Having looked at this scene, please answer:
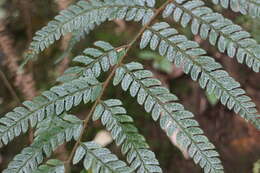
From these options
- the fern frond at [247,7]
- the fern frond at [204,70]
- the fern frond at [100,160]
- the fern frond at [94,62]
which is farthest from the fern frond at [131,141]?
the fern frond at [247,7]

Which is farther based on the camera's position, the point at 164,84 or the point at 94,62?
the point at 164,84

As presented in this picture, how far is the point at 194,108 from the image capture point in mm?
2785

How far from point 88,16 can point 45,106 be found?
39 cm

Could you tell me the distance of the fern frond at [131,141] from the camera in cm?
115

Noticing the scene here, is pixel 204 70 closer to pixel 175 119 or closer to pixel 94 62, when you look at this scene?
pixel 175 119

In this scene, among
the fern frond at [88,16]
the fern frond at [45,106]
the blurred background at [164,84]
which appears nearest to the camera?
the fern frond at [45,106]

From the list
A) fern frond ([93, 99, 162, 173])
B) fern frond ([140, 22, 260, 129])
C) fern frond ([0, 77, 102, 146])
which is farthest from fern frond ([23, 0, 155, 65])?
fern frond ([93, 99, 162, 173])

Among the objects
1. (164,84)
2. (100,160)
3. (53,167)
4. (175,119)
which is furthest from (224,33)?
(164,84)

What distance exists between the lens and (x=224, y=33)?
4.26 ft

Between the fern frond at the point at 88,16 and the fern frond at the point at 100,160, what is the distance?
0.42m

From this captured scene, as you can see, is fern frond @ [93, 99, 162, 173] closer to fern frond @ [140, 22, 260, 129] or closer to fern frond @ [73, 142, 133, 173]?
fern frond @ [73, 142, 133, 173]

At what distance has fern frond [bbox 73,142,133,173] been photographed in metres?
1.14

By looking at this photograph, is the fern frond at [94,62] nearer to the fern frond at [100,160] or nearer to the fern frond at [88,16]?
the fern frond at [88,16]

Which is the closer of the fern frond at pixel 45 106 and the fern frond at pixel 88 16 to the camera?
the fern frond at pixel 45 106
